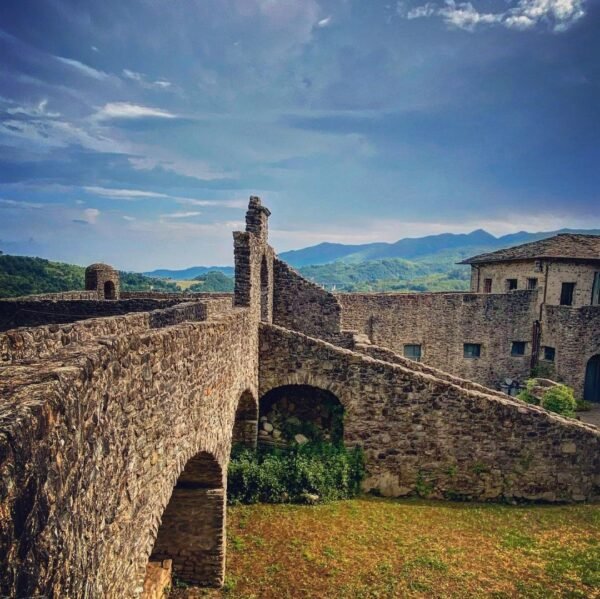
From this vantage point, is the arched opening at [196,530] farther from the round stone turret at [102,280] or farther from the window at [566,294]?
the window at [566,294]

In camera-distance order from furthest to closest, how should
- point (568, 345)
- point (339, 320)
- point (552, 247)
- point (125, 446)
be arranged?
1. point (552, 247)
2. point (568, 345)
3. point (339, 320)
4. point (125, 446)

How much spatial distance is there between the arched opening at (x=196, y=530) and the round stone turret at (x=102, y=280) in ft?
69.5

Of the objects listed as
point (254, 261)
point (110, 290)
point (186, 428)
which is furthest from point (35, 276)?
point (186, 428)

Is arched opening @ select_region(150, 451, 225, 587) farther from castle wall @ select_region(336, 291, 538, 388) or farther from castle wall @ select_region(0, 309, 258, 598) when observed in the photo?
castle wall @ select_region(336, 291, 538, 388)

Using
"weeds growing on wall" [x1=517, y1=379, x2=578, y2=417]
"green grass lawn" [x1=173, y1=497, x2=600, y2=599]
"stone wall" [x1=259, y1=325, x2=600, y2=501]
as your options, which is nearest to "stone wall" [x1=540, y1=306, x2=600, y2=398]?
"weeds growing on wall" [x1=517, y1=379, x2=578, y2=417]

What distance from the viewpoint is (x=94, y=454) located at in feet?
11.7

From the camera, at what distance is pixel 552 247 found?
29.2 metres

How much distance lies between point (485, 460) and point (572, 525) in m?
2.46

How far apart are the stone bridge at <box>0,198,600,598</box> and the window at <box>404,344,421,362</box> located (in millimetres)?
9417

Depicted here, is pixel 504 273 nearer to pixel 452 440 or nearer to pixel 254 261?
pixel 452 440

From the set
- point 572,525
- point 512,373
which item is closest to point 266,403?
point 572,525

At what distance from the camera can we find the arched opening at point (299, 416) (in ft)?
44.8

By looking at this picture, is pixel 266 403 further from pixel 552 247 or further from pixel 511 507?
pixel 552 247

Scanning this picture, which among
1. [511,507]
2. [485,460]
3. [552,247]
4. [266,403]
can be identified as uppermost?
[552,247]
